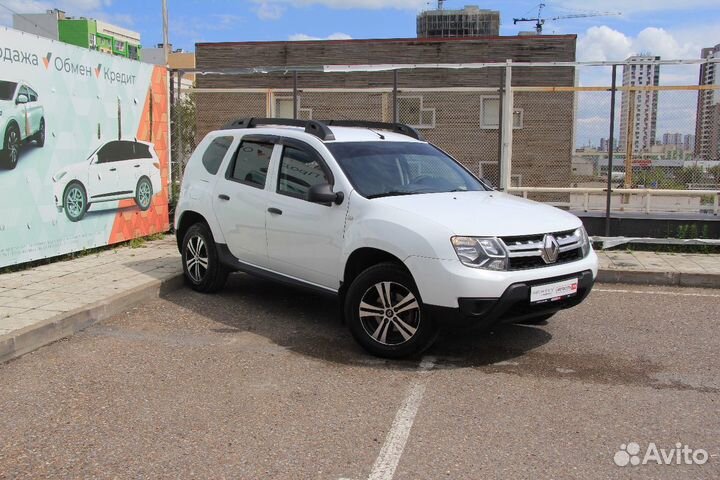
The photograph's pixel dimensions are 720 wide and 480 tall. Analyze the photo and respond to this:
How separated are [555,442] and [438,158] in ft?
11.2

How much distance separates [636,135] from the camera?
32.4ft

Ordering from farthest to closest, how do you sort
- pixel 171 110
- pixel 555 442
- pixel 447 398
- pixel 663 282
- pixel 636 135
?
pixel 171 110, pixel 636 135, pixel 663 282, pixel 447 398, pixel 555 442

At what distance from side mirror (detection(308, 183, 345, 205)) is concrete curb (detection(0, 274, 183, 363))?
241 centimetres

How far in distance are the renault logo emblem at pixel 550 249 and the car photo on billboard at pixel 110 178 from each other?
243 inches

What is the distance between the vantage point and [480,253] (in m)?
4.83

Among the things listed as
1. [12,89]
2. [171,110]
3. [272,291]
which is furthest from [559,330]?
[171,110]

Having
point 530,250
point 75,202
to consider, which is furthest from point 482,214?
point 75,202

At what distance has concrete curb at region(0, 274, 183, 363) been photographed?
208 inches

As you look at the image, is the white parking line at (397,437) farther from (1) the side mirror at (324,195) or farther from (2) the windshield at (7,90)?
(2) the windshield at (7,90)

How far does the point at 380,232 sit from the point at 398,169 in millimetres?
1088

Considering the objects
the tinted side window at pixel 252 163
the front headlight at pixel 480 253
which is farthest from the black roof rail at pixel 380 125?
the front headlight at pixel 480 253

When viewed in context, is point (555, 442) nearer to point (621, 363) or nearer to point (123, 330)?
point (621, 363)

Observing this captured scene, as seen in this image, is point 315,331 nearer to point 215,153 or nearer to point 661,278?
point 215,153

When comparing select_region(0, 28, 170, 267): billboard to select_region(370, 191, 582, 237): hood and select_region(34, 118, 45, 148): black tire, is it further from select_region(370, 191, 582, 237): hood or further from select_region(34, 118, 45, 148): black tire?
select_region(370, 191, 582, 237): hood
